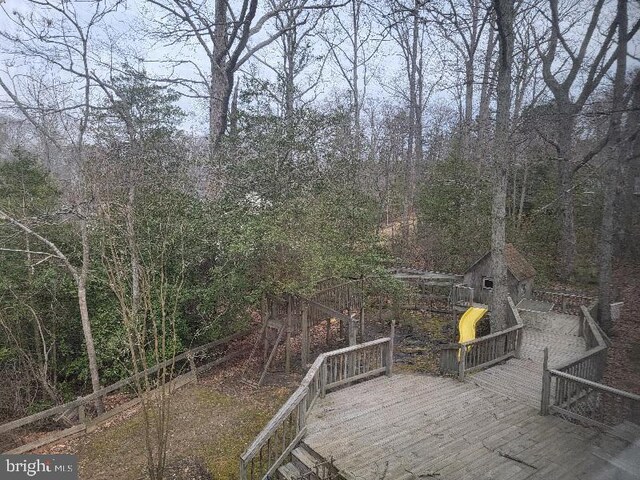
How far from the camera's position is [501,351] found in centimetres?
897

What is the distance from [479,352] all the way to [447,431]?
3.11 m

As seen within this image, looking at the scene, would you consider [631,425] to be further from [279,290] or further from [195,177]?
[195,177]

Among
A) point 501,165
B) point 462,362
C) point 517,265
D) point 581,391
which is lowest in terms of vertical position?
point 462,362

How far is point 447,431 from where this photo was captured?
18.9 ft

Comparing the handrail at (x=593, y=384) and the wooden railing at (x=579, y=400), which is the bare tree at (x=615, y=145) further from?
the wooden railing at (x=579, y=400)

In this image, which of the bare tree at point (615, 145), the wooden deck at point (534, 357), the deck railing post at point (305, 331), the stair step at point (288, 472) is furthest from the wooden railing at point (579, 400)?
the deck railing post at point (305, 331)

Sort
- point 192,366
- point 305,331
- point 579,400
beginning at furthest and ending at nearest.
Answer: point 192,366 < point 305,331 < point 579,400

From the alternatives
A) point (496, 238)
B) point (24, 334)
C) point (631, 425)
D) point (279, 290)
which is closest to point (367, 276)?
point (279, 290)

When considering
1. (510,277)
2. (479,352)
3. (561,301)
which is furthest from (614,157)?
(561,301)

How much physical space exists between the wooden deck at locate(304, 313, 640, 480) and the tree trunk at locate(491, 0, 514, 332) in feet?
7.85

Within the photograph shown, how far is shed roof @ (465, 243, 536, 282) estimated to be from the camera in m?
12.4

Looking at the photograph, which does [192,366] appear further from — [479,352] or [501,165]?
[501,165]

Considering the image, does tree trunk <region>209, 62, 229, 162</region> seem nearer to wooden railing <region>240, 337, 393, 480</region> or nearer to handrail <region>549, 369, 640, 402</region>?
wooden railing <region>240, 337, 393, 480</region>

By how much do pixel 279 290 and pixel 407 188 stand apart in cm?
1446
